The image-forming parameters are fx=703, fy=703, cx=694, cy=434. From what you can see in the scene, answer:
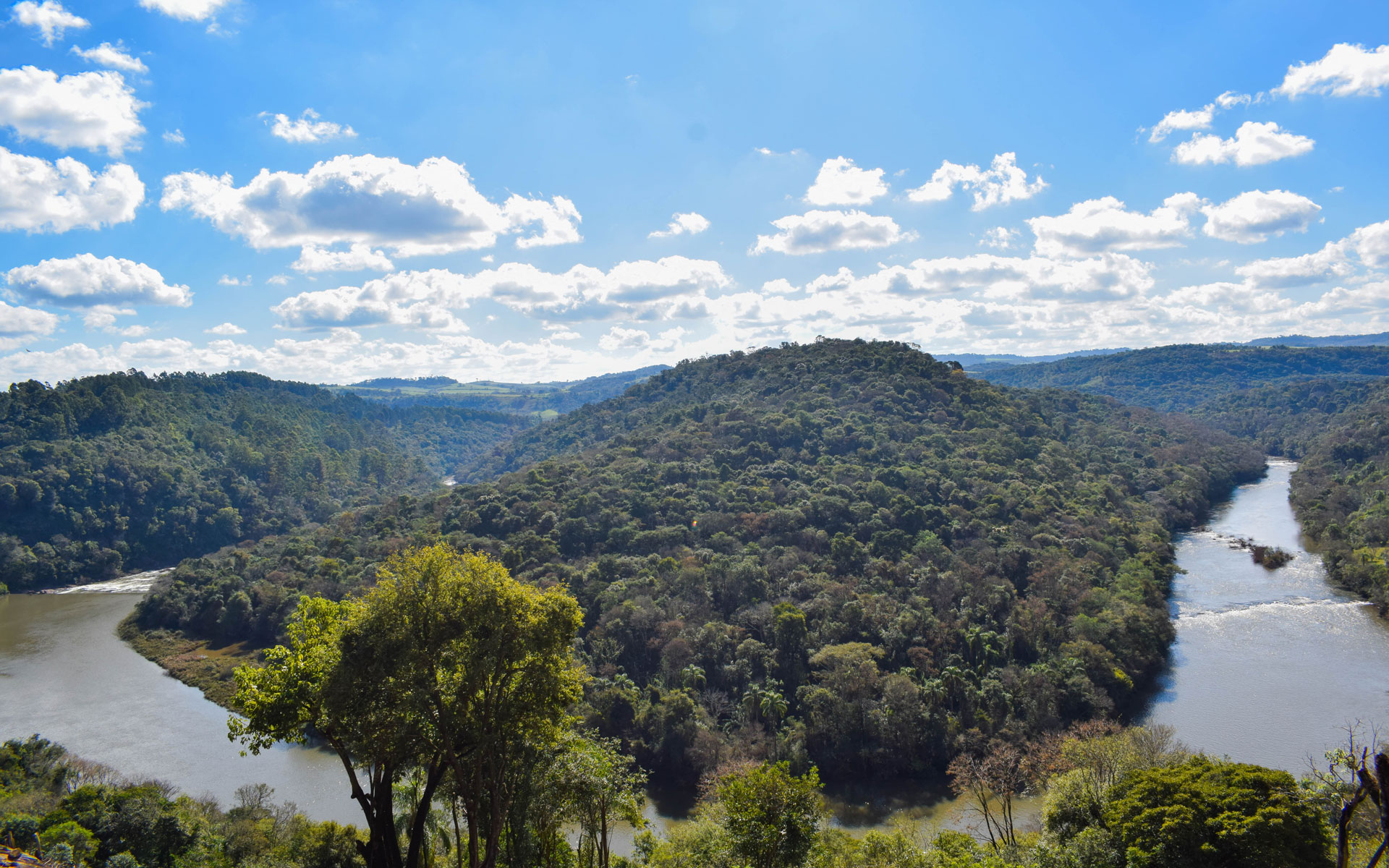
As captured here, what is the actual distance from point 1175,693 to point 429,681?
4459 cm

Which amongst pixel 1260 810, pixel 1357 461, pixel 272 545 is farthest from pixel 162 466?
pixel 1357 461

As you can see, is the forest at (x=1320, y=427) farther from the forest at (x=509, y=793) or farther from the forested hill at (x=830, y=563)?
the forest at (x=509, y=793)

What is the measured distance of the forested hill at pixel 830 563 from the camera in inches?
1468

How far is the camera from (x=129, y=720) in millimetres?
46625

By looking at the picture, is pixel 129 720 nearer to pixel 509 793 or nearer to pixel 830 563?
pixel 509 793

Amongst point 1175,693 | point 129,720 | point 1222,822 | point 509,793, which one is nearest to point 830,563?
point 1175,693

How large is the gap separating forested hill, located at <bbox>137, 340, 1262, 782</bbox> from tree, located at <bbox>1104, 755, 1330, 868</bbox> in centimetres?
1662

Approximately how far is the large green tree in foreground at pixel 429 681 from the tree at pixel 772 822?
207 inches

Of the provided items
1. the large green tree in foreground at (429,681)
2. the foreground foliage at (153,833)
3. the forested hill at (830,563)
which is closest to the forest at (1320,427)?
the forested hill at (830,563)

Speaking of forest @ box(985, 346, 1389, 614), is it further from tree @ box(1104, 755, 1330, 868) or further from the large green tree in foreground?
the large green tree in foreground

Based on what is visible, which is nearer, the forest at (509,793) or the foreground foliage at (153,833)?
the forest at (509,793)

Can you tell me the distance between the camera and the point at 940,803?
3288cm

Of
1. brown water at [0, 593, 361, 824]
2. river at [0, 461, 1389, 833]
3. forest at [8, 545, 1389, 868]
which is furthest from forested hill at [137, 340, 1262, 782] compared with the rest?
forest at [8, 545, 1389, 868]

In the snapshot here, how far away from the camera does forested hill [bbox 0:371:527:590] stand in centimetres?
8350
